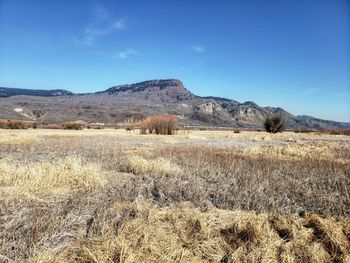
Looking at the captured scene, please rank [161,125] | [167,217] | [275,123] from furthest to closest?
[275,123]
[161,125]
[167,217]

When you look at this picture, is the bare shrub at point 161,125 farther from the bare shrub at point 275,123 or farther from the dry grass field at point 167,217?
the dry grass field at point 167,217

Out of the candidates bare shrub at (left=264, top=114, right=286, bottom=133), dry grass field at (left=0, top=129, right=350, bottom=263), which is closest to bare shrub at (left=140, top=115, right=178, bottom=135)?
bare shrub at (left=264, top=114, right=286, bottom=133)

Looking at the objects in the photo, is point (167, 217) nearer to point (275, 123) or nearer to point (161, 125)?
point (161, 125)

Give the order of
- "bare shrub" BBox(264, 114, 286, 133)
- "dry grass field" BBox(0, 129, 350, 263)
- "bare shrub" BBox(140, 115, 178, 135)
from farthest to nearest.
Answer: "bare shrub" BBox(264, 114, 286, 133) → "bare shrub" BBox(140, 115, 178, 135) → "dry grass field" BBox(0, 129, 350, 263)

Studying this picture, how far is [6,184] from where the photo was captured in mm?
7355

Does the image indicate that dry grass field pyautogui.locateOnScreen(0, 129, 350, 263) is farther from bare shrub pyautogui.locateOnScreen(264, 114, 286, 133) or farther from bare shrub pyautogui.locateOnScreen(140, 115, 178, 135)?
bare shrub pyautogui.locateOnScreen(264, 114, 286, 133)

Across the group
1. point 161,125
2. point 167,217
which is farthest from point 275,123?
point 167,217

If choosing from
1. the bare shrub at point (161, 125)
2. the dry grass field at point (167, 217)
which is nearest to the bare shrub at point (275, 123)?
the bare shrub at point (161, 125)

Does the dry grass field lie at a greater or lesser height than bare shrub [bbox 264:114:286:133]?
lesser

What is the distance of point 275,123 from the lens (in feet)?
155

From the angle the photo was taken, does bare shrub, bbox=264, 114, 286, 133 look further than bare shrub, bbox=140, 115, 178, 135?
Yes

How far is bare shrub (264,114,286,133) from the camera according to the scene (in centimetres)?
4706

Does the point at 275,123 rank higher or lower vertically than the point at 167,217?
higher

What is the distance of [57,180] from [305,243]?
5.61m
